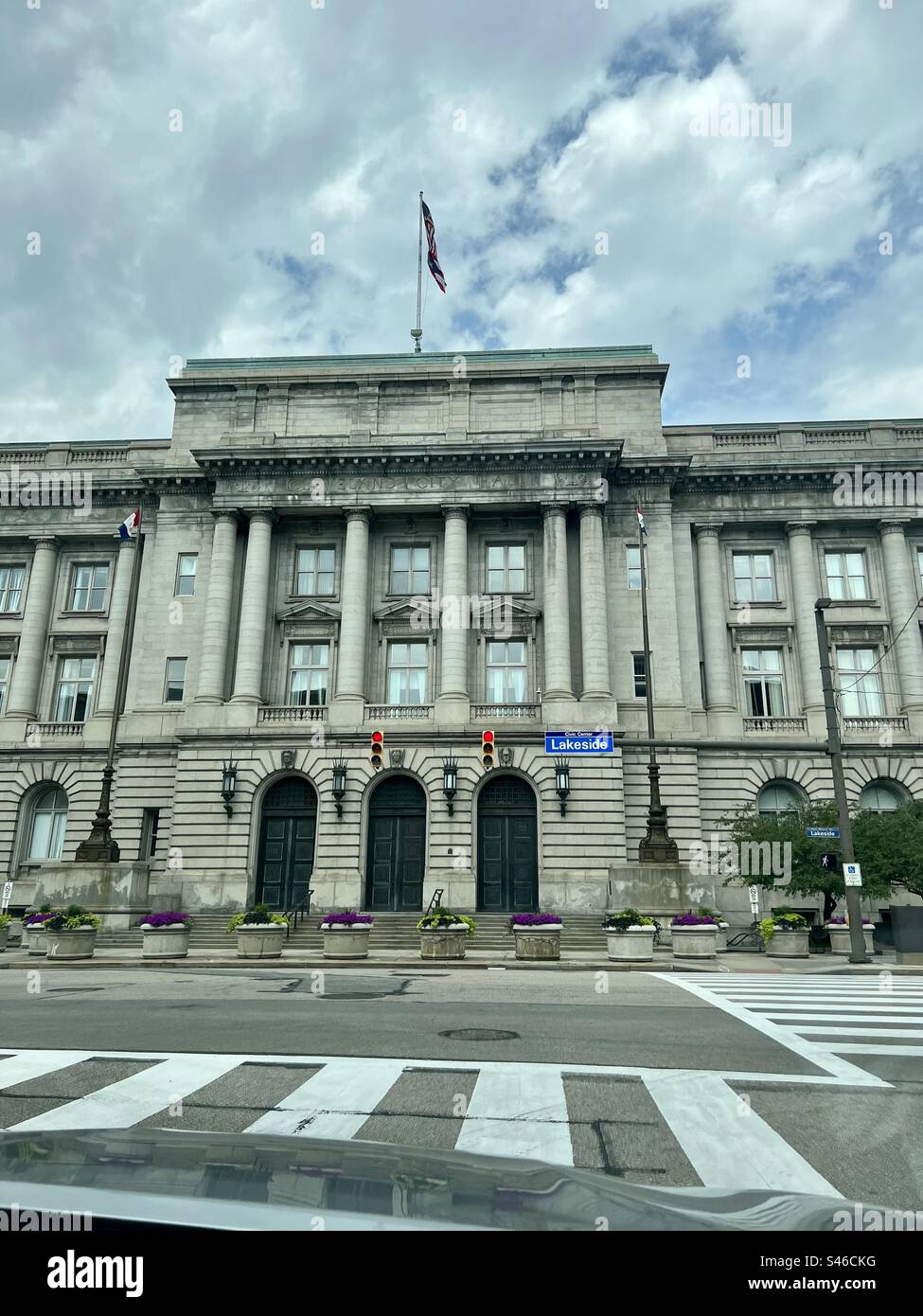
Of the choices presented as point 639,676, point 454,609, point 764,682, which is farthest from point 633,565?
point 454,609

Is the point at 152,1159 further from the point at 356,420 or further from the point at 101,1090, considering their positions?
the point at 356,420

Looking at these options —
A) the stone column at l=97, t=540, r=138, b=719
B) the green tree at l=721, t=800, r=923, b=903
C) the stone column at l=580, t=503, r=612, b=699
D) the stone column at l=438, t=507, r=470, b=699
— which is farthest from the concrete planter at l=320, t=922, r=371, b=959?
the stone column at l=97, t=540, r=138, b=719

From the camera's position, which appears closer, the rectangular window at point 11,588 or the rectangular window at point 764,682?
the rectangular window at point 764,682

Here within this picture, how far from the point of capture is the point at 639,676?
39344mm

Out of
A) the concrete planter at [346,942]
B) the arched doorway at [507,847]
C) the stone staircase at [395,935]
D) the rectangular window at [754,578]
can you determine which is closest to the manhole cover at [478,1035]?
the concrete planter at [346,942]

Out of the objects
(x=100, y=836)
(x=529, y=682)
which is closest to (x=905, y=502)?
(x=529, y=682)

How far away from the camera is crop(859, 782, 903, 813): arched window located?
127 feet

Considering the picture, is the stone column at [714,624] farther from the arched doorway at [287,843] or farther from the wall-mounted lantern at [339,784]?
the arched doorway at [287,843]

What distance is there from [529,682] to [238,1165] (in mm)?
36226

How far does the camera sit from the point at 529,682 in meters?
39.1

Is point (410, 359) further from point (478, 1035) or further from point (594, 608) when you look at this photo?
point (478, 1035)

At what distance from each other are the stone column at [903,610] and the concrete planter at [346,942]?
85.2 ft

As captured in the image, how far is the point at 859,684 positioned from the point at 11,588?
4016 cm

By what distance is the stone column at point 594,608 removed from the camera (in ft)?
122
